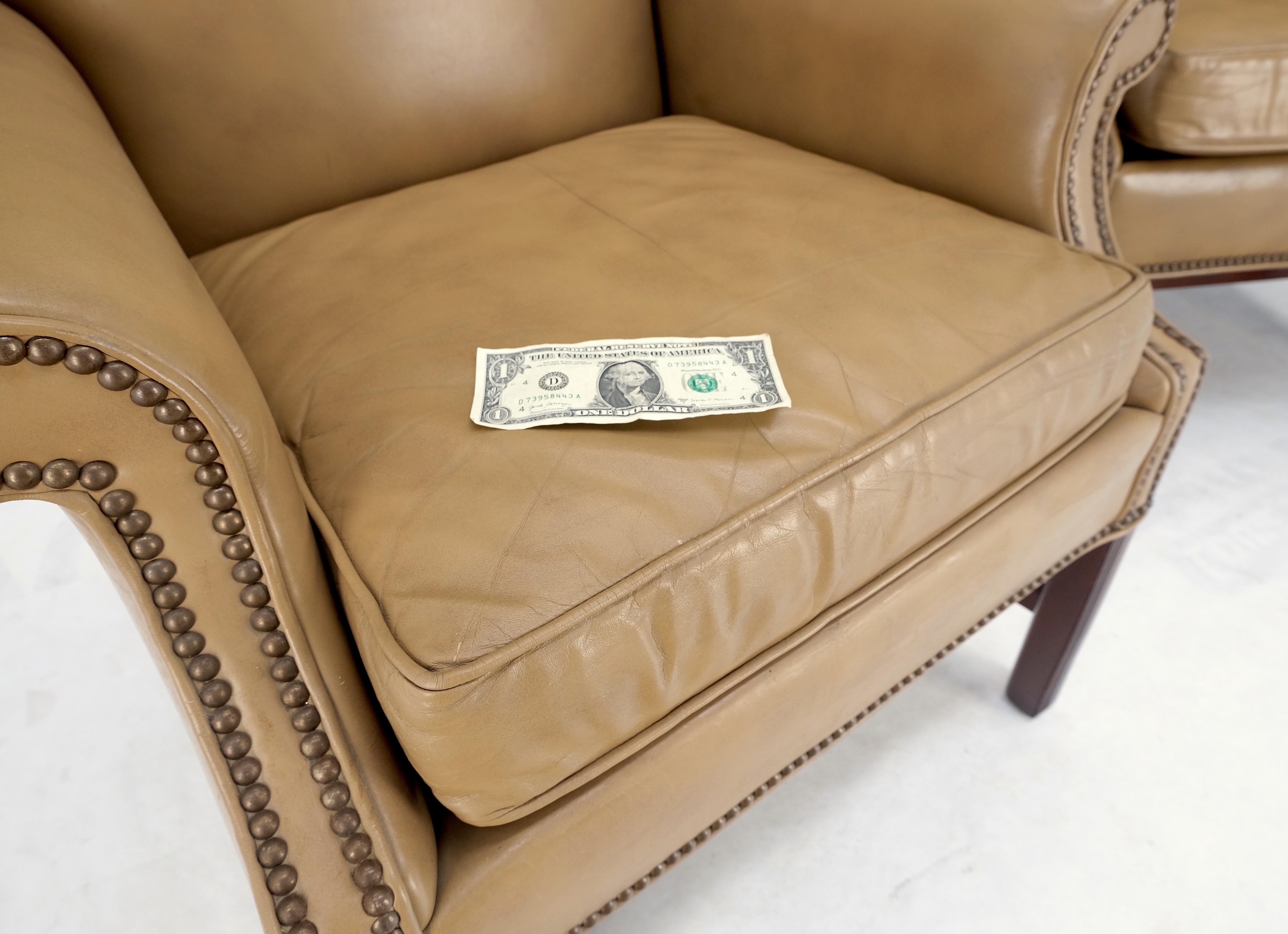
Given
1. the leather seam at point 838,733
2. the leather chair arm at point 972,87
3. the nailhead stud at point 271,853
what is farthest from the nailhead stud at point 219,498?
the leather chair arm at point 972,87

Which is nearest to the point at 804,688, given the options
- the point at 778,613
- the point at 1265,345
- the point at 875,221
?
the point at 778,613

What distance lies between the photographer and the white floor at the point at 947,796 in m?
0.91

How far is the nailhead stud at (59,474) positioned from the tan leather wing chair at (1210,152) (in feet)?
4.12

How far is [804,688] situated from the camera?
0.70 m

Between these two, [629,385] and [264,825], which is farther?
[629,385]

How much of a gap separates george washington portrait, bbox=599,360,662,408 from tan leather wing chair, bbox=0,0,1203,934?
30 mm

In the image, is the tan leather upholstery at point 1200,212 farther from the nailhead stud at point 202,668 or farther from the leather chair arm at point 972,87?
the nailhead stud at point 202,668

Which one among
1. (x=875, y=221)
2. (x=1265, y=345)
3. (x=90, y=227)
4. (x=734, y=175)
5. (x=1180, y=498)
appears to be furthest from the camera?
(x=1265, y=345)

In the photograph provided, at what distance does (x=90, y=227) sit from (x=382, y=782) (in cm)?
37

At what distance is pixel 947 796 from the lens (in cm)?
Result: 101

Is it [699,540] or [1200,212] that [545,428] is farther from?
[1200,212]

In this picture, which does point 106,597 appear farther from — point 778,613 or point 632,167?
point 778,613

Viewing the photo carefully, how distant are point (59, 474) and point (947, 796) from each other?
95 centimetres

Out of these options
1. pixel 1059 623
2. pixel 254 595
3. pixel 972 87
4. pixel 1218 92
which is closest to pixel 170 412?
pixel 254 595
